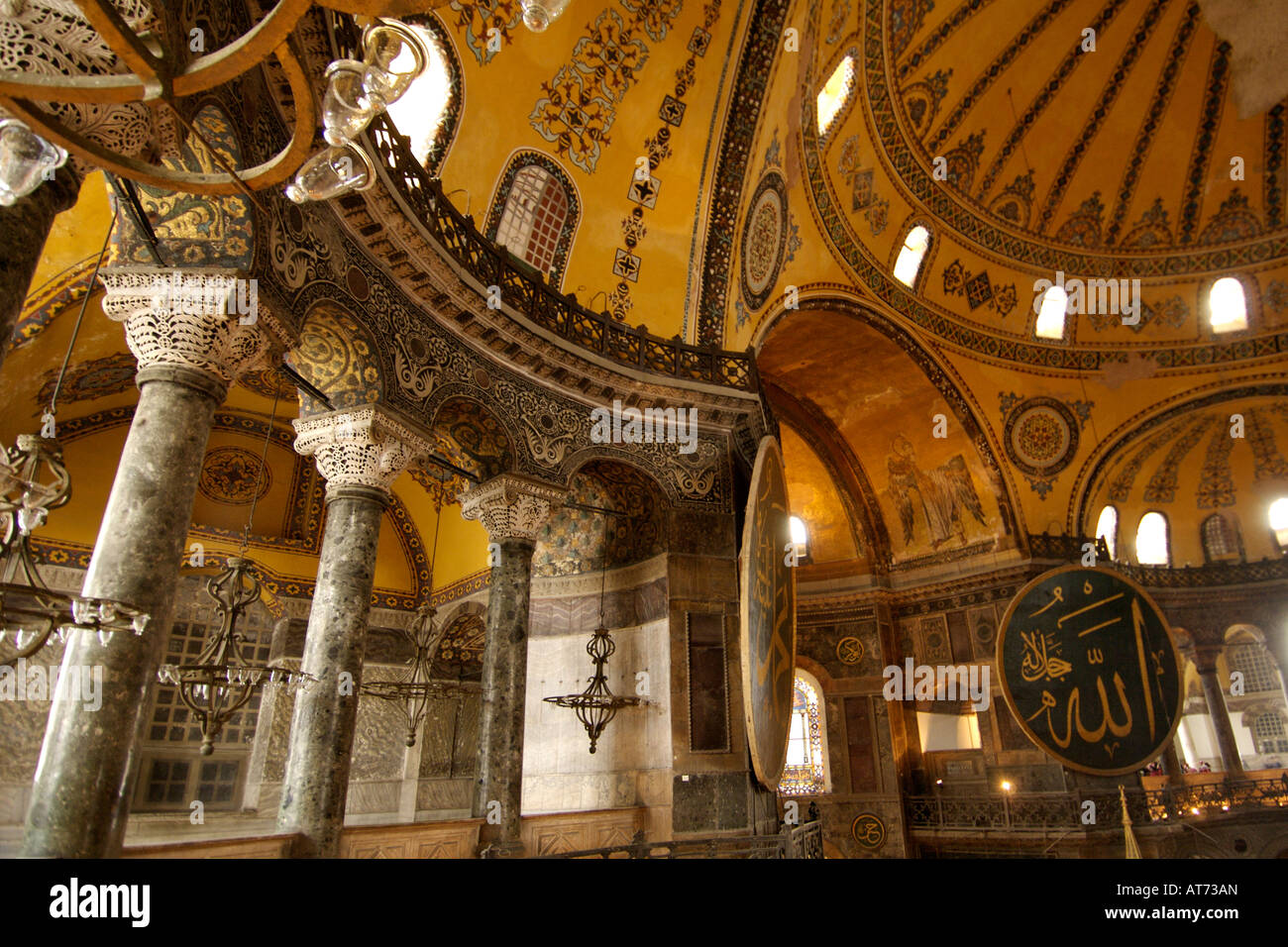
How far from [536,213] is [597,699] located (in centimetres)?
512

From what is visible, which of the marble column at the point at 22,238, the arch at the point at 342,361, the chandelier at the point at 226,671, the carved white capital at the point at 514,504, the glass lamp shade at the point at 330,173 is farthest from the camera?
the carved white capital at the point at 514,504

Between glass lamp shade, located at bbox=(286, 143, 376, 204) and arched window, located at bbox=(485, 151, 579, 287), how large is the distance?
5025mm

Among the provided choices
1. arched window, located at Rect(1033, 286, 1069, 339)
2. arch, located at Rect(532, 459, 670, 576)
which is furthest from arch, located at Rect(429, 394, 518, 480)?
arched window, located at Rect(1033, 286, 1069, 339)

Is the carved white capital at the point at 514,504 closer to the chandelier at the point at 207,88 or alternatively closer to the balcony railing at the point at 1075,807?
the chandelier at the point at 207,88

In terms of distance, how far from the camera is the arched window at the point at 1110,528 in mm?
13680

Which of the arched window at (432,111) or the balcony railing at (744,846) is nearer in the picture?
the balcony railing at (744,846)

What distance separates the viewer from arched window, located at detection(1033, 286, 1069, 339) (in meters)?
13.4

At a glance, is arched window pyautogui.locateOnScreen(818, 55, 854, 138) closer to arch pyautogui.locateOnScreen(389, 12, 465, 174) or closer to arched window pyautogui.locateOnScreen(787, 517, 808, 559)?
arch pyautogui.locateOnScreen(389, 12, 465, 174)

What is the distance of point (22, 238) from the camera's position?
2.63 metres

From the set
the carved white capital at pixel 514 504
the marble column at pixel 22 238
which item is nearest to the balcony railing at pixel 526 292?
the carved white capital at pixel 514 504

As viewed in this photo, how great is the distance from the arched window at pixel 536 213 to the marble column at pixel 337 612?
103 inches

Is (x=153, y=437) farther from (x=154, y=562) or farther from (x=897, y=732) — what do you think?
(x=897, y=732)

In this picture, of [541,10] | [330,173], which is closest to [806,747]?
[330,173]
